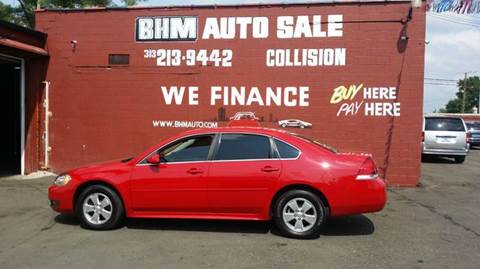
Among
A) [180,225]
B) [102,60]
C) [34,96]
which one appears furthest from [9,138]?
[180,225]

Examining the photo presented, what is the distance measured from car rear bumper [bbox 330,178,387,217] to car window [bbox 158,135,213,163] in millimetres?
1962

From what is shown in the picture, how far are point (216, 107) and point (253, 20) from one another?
231 centimetres

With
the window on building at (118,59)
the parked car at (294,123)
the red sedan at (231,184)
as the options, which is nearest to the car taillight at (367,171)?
the red sedan at (231,184)

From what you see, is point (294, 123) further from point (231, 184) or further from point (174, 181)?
point (174, 181)

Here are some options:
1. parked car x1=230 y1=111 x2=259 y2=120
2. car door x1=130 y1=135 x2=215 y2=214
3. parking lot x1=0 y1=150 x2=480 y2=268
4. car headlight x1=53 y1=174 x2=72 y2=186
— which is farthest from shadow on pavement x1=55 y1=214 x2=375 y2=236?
parked car x1=230 y1=111 x2=259 y2=120

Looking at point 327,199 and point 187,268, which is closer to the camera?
point 187,268

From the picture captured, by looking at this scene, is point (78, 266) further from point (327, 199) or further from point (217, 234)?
point (327, 199)

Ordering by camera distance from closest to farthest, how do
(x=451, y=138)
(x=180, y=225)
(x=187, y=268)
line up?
(x=187, y=268) → (x=180, y=225) → (x=451, y=138)

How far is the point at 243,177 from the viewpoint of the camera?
735 centimetres

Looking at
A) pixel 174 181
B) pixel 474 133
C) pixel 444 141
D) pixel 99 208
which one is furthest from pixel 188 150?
pixel 474 133

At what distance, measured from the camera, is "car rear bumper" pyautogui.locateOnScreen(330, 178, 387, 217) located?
23.4 ft

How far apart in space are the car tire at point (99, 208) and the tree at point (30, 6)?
25.0 metres

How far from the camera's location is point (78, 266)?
5949mm

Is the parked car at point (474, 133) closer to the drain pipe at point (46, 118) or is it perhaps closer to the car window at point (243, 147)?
the drain pipe at point (46, 118)
